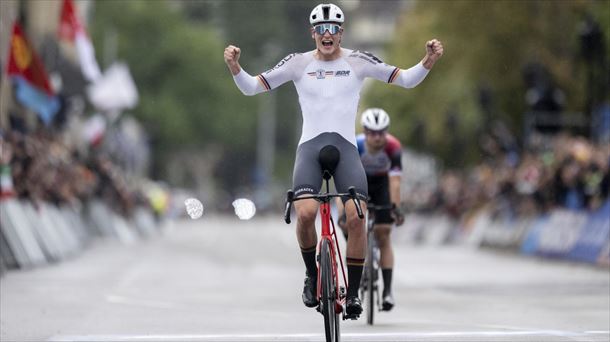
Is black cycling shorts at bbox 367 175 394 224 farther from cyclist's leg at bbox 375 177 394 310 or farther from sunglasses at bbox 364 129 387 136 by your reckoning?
sunglasses at bbox 364 129 387 136

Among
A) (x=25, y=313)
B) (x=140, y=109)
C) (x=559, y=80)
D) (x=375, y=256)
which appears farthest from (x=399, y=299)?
(x=140, y=109)

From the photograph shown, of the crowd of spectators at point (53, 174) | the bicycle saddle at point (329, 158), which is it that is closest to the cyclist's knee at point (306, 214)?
the bicycle saddle at point (329, 158)

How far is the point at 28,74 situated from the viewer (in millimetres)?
28609

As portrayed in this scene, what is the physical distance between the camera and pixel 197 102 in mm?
99938

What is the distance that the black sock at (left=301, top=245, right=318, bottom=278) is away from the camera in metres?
11.1

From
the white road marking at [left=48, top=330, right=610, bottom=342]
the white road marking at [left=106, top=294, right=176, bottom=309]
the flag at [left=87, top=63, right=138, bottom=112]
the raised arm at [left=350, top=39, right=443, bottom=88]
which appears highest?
the flag at [left=87, top=63, right=138, bottom=112]

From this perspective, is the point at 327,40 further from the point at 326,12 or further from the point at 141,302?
the point at 141,302

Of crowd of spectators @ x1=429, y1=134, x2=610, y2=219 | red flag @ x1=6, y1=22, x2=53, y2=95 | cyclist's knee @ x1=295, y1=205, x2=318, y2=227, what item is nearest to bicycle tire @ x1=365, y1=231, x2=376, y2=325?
cyclist's knee @ x1=295, y1=205, x2=318, y2=227

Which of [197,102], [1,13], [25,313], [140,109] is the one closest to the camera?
[25,313]

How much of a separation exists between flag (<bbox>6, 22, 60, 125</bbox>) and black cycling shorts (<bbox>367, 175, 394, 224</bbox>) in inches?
500

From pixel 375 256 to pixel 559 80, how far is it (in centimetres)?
3205

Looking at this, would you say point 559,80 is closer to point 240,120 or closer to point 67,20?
point 67,20

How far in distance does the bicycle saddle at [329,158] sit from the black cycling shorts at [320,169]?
0.04m

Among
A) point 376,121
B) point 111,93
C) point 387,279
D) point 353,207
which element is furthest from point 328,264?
point 111,93
